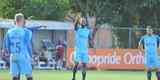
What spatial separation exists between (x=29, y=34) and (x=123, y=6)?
2933 centimetres

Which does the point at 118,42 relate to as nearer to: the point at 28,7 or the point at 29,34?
the point at 28,7

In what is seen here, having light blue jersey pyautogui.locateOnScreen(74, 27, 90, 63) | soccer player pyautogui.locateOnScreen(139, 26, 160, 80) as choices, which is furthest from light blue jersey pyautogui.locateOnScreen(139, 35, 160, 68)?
light blue jersey pyautogui.locateOnScreen(74, 27, 90, 63)

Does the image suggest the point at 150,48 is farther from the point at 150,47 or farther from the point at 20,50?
the point at 20,50

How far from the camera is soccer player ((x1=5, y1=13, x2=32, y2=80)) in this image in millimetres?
15914

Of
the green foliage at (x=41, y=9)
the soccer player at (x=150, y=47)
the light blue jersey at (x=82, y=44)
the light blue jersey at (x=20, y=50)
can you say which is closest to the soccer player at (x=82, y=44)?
the light blue jersey at (x=82, y=44)

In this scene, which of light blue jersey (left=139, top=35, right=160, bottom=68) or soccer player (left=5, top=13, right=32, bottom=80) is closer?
soccer player (left=5, top=13, right=32, bottom=80)

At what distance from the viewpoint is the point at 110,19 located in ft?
148

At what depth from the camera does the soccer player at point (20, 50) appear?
15.9 m

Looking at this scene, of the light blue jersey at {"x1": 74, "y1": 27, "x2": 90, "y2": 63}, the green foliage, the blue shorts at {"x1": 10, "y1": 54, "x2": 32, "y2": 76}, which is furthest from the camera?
the green foliage

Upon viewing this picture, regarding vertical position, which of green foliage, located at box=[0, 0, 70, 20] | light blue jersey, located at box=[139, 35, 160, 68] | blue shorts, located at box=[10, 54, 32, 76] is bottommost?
blue shorts, located at box=[10, 54, 32, 76]

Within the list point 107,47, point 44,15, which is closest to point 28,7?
point 44,15

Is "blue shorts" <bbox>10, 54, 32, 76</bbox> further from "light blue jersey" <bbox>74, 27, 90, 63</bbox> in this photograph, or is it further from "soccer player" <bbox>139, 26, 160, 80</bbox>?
"soccer player" <bbox>139, 26, 160, 80</bbox>

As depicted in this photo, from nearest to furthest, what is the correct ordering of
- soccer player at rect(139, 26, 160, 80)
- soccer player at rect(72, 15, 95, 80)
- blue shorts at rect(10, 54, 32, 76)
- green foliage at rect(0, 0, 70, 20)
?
1. blue shorts at rect(10, 54, 32, 76)
2. soccer player at rect(139, 26, 160, 80)
3. soccer player at rect(72, 15, 95, 80)
4. green foliage at rect(0, 0, 70, 20)

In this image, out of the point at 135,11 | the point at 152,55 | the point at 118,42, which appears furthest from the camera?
the point at 135,11
